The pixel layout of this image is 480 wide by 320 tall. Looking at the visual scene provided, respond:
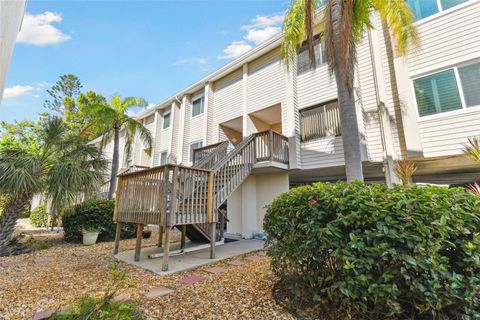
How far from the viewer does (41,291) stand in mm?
3891

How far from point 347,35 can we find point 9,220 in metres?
10.8

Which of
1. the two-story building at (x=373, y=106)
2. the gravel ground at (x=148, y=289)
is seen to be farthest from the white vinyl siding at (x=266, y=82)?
the gravel ground at (x=148, y=289)

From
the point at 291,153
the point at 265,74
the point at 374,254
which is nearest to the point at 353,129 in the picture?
the point at 374,254

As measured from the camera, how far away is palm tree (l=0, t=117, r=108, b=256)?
638cm

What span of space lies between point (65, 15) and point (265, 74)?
24.8 ft

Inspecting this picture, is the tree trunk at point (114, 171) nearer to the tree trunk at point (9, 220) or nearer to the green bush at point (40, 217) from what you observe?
the tree trunk at point (9, 220)

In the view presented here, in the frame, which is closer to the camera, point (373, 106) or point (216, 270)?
point (216, 270)

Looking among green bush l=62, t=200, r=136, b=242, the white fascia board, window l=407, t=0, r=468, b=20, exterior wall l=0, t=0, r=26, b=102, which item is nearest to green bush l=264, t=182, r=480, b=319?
exterior wall l=0, t=0, r=26, b=102

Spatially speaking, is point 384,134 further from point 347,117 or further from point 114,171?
point 114,171

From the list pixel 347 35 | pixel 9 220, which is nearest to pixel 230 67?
pixel 347 35

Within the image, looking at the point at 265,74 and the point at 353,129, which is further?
the point at 265,74

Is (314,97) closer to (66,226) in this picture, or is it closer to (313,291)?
(313,291)

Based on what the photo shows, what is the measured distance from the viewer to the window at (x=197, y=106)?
1416 centimetres

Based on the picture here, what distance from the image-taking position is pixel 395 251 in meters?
2.21
